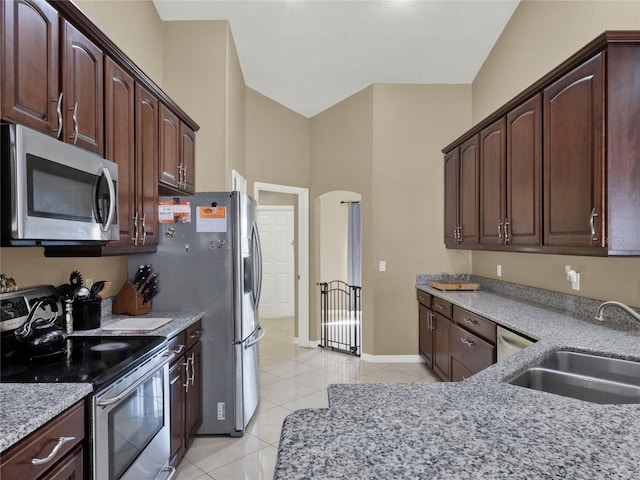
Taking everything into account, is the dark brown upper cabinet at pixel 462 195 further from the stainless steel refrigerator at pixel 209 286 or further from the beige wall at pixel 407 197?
the stainless steel refrigerator at pixel 209 286

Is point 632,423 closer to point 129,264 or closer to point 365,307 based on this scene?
point 129,264

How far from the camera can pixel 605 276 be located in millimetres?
2293

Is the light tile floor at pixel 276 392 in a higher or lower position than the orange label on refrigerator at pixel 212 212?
lower

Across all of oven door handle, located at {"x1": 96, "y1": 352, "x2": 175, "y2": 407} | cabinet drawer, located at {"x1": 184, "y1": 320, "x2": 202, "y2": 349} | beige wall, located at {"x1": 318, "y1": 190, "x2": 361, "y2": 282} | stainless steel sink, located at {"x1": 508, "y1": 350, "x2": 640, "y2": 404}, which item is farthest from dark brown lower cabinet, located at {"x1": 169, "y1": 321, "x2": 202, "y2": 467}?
beige wall, located at {"x1": 318, "y1": 190, "x2": 361, "y2": 282}

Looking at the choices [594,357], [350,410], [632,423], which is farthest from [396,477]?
[594,357]

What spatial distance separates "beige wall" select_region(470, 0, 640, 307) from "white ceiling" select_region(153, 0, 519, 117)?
247 mm

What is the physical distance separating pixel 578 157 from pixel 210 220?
7.56 feet

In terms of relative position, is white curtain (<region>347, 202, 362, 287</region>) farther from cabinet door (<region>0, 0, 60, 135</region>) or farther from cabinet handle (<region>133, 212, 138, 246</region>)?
cabinet door (<region>0, 0, 60, 135</region>)

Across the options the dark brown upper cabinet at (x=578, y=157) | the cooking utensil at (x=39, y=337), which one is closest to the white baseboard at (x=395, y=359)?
the dark brown upper cabinet at (x=578, y=157)

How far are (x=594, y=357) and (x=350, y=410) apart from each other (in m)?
1.33

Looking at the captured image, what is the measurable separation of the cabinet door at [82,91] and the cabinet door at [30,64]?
0.22ft

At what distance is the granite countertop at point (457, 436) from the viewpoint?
2.18ft

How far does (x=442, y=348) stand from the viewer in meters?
3.53

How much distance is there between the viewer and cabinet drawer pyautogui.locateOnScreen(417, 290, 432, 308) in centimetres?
395
